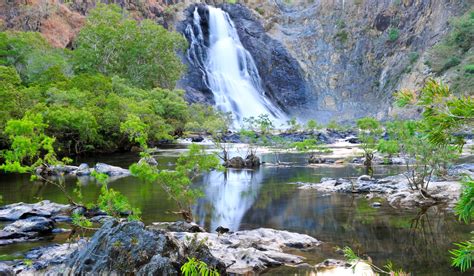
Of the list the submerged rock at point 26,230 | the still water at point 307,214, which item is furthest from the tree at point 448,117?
the submerged rock at point 26,230

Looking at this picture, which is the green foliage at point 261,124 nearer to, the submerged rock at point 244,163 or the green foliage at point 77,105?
the submerged rock at point 244,163

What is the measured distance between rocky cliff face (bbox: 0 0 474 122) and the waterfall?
6.10 feet

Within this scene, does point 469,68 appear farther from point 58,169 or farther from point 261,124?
point 58,169

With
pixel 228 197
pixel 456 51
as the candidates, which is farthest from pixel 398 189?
pixel 456 51

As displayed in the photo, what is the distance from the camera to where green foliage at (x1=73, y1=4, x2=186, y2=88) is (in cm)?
5950

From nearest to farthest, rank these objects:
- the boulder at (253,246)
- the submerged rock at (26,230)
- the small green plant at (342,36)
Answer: the boulder at (253,246)
the submerged rock at (26,230)
the small green plant at (342,36)

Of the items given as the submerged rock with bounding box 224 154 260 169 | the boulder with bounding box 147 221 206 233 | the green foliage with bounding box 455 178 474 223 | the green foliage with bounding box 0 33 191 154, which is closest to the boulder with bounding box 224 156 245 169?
the submerged rock with bounding box 224 154 260 169

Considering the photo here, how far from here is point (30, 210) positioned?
1519 centimetres

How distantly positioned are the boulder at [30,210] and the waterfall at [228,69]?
5490cm

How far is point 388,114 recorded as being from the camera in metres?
70.3

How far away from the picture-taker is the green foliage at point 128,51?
195 feet

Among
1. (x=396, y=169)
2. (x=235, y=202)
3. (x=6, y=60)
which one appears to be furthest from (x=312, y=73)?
(x=235, y=202)

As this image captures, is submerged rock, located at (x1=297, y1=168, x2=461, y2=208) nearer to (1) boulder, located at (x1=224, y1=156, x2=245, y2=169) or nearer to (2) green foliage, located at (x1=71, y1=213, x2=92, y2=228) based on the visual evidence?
(1) boulder, located at (x1=224, y1=156, x2=245, y2=169)

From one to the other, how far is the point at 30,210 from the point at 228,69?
65.7 m
